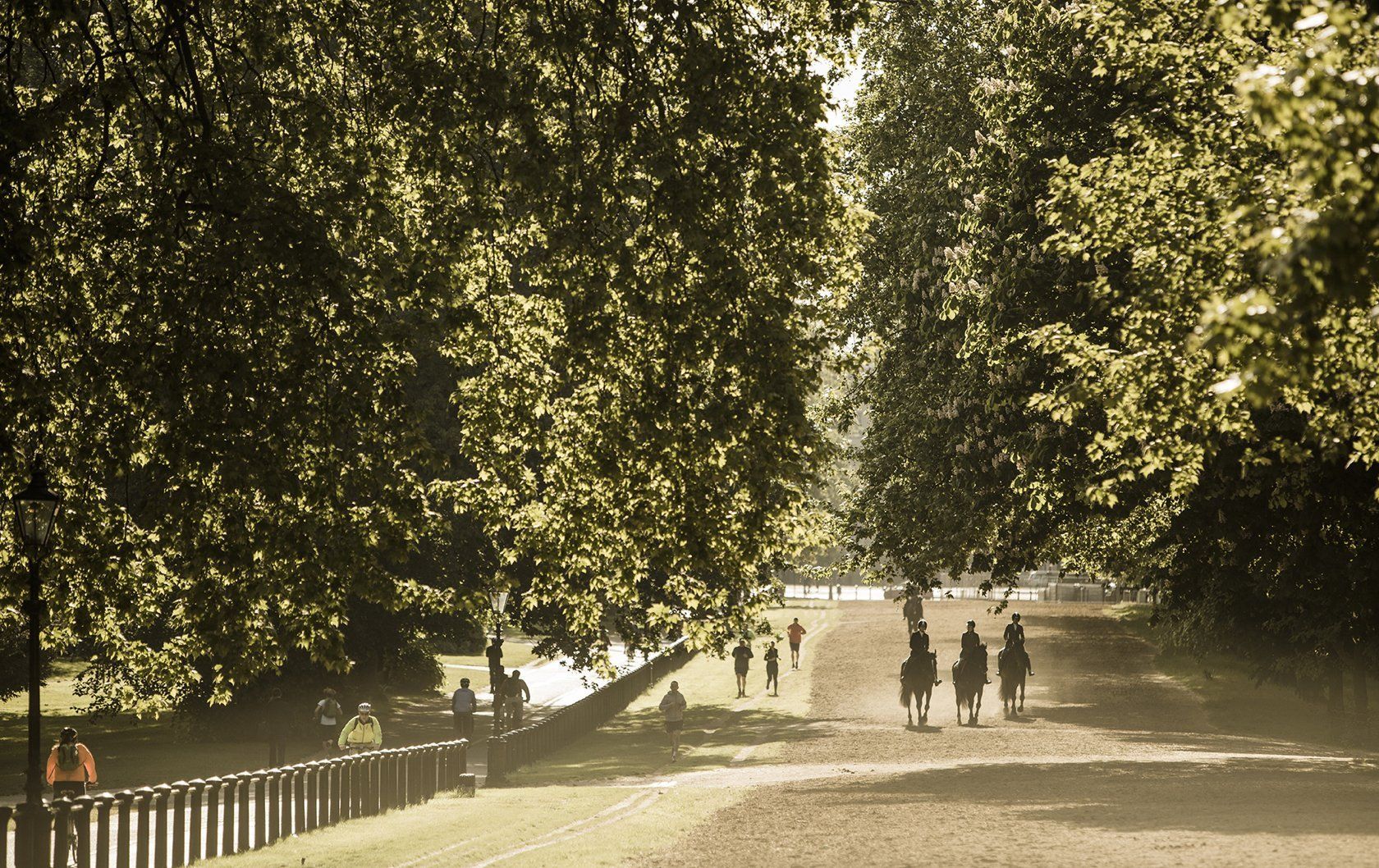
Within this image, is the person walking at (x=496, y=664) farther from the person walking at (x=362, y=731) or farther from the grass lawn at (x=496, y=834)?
the grass lawn at (x=496, y=834)

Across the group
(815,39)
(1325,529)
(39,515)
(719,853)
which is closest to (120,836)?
(39,515)

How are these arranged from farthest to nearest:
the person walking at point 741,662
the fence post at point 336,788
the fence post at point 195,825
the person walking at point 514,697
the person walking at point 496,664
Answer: the person walking at point 741,662 < the person walking at point 514,697 < the person walking at point 496,664 < the fence post at point 336,788 < the fence post at point 195,825

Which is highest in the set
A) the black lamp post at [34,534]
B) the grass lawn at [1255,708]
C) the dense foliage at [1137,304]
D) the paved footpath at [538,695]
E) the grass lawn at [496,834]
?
the dense foliage at [1137,304]

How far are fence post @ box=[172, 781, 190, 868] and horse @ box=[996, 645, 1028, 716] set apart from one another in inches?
853

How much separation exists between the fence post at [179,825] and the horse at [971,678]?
18665mm

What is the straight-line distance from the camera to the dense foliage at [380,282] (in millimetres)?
13711

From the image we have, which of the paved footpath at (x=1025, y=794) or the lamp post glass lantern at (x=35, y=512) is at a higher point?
the lamp post glass lantern at (x=35, y=512)

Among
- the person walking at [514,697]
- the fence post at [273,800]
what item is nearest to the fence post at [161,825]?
the fence post at [273,800]

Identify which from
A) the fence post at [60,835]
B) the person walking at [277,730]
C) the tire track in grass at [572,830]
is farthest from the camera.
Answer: the person walking at [277,730]

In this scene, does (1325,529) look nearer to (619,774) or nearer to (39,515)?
(619,774)

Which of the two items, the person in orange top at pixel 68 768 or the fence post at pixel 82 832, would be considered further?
the person in orange top at pixel 68 768

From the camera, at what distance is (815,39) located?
1609cm

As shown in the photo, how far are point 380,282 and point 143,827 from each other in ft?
21.8

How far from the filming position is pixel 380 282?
1471 cm
